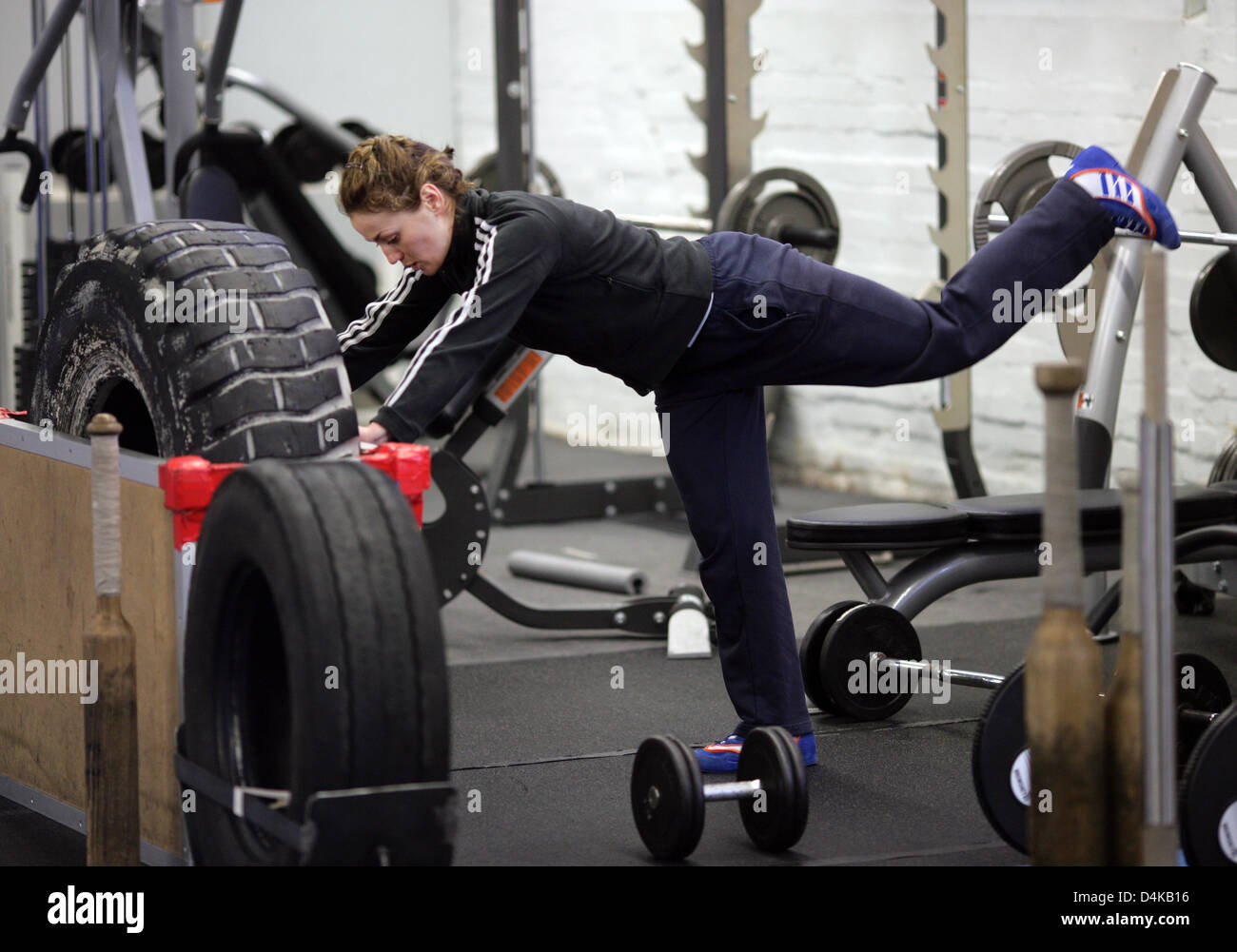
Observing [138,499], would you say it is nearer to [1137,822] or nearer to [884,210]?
[1137,822]

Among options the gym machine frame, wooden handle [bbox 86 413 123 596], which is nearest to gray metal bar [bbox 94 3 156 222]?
the gym machine frame

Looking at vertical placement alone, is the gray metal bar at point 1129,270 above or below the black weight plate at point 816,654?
above

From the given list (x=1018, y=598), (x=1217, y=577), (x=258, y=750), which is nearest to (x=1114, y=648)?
(x=1217, y=577)

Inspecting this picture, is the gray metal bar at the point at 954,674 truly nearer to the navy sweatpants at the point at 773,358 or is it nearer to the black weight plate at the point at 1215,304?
the navy sweatpants at the point at 773,358

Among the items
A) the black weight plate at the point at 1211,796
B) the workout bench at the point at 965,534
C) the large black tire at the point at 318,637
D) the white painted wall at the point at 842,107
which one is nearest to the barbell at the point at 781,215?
the white painted wall at the point at 842,107

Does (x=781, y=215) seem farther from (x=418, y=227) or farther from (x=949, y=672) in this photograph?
(x=418, y=227)

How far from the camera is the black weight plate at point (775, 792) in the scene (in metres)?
2.41

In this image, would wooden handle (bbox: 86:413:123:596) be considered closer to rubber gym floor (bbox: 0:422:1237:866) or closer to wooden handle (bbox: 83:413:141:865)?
wooden handle (bbox: 83:413:141:865)

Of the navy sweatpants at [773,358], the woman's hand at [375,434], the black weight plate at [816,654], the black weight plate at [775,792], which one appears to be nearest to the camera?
the woman's hand at [375,434]

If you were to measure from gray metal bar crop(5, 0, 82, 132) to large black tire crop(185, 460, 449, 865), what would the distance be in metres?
2.65

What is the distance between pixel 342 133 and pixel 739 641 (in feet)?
11.7

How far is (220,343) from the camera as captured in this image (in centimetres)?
217

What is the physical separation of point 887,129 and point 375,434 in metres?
3.92

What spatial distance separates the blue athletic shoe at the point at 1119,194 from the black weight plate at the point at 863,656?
0.92m
